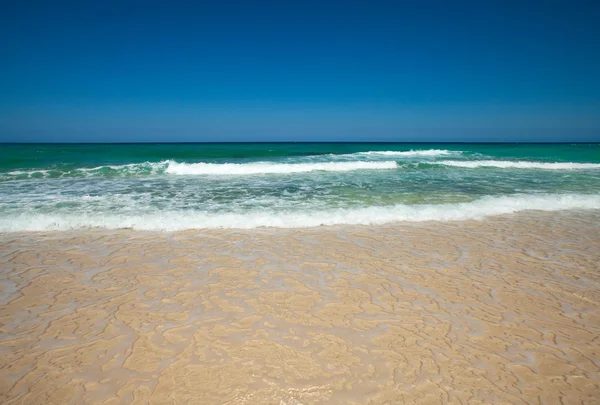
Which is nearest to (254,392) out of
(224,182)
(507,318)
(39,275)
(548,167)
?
(507,318)

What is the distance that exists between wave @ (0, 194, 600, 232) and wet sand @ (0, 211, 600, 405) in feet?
3.61

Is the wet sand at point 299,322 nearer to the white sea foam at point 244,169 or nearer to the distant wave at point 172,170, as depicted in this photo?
the distant wave at point 172,170

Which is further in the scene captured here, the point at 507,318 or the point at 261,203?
the point at 261,203

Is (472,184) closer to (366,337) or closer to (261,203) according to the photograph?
(261,203)

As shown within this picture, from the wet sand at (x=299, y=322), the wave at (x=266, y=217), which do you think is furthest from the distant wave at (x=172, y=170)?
the wet sand at (x=299, y=322)

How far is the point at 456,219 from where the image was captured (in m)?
7.75

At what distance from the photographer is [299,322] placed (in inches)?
134

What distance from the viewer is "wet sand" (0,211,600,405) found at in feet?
8.29

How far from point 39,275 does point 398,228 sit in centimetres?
676

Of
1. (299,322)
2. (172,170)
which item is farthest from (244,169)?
(299,322)

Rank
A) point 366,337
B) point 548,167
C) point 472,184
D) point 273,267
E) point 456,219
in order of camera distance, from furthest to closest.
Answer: point 548,167 → point 472,184 → point 456,219 → point 273,267 → point 366,337

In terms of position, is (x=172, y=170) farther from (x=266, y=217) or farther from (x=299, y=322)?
(x=299, y=322)

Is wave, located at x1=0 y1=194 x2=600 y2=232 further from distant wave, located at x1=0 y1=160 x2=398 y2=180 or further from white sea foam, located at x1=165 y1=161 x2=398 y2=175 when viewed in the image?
white sea foam, located at x1=165 y1=161 x2=398 y2=175

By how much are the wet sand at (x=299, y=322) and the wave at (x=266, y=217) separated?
1.10 meters
